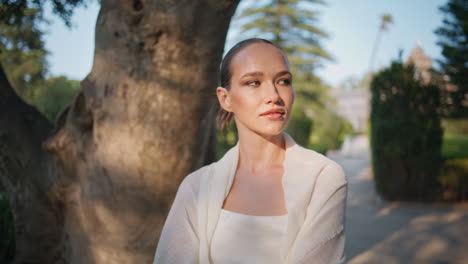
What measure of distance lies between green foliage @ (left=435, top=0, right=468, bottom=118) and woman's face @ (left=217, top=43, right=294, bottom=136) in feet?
31.3

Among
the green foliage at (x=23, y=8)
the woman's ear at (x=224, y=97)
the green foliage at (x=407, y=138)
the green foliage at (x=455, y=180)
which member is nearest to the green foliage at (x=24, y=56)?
the green foliage at (x=23, y=8)

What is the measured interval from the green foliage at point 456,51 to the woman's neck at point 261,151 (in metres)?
9.46

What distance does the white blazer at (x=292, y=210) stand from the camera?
1289 millimetres

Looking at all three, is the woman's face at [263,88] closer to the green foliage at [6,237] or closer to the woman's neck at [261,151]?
the woman's neck at [261,151]

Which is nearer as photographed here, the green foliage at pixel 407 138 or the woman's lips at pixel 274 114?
the woman's lips at pixel 274 114

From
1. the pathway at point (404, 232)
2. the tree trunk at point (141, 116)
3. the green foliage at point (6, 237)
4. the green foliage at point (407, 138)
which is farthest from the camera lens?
the green foliage at point (407, 138)

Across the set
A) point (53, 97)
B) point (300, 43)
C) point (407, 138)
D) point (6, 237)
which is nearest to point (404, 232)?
point (407, 138)

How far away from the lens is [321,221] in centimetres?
129

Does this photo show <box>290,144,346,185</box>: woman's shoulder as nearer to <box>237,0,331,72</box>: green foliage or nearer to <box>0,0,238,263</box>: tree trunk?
<box>0,0,238,263</box>: tree trunk

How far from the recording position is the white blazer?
129 centimetres

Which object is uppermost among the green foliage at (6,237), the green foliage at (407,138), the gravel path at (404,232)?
the green foliage at (407,138)

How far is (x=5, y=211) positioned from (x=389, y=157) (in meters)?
7.74

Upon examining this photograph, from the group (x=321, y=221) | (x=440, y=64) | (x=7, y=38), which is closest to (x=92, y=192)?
(x=321, y=221)

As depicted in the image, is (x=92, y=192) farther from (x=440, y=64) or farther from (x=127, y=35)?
(x=440, y=64)
